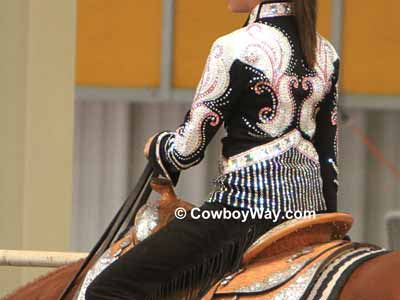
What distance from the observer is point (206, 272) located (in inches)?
103

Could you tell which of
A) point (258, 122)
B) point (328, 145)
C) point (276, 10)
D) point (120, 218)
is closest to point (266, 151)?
point (258, 122)

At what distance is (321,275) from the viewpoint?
8.11 feet

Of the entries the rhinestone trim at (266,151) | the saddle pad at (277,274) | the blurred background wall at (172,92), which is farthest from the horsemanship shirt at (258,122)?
the blurred background wall at (172,92)

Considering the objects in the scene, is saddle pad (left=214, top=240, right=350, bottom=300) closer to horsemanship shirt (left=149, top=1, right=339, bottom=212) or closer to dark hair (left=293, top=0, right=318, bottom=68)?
horsemanship shirt (left=149, top=1, right=339, bottom=212)

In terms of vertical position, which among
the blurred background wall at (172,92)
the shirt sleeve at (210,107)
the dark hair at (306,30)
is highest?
the dark hair at (306,30)

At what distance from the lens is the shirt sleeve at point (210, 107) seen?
2.64 m

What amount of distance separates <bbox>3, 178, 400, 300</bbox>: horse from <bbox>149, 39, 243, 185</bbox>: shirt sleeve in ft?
0.49

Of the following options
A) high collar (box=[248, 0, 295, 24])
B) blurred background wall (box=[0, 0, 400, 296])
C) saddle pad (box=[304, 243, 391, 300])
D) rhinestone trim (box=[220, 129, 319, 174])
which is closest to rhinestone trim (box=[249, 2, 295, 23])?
high collar (box=[248, 0, 295, 24])

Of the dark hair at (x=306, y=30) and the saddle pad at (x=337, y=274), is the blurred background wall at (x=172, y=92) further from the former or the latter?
the saddle pad at (x=337, y=274)

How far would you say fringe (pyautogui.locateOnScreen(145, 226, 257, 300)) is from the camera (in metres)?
2.62

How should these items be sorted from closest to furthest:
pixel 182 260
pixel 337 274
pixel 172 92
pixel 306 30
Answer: pixel 337 274
pixel 182 260
pixel 306 30
pixel 172 92

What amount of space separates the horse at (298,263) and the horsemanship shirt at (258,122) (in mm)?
80

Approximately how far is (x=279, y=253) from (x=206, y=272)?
6.1 inches

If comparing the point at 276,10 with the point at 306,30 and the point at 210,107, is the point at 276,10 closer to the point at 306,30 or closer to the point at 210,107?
the point at 306,30
